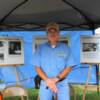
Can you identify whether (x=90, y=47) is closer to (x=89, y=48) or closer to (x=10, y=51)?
(x=89, y=48)

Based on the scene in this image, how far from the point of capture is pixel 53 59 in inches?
159

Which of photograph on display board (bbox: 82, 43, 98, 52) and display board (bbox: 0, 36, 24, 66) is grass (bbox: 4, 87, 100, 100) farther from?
photograph on display board (bbox: 82, 43, 98, 52)

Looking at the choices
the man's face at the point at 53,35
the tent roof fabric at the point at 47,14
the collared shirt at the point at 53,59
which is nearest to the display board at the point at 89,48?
the tent roof fabric at the point at 47,14

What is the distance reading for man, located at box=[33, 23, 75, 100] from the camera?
4.00 metres

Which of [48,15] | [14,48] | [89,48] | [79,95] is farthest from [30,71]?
[89,48]

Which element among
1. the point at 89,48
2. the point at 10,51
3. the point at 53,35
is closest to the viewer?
the point at 53,35

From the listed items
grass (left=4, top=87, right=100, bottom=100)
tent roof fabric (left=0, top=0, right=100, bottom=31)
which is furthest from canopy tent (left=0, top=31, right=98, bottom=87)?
tent roof fabric (left=0, top=0, right=100, bottom=31)

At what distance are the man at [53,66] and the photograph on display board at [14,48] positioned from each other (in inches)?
90.7

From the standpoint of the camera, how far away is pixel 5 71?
8461 millimetres

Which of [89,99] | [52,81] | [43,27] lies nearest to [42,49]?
[52,81]

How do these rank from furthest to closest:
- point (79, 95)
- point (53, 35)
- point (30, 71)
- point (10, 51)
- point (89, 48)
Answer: point (30, 71) < point (79, 95) < point (10, 51) < point (89, 48) < point (53, 35)

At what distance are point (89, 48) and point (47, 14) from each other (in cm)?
97

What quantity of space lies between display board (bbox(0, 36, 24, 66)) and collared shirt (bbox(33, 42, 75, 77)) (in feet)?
7.38

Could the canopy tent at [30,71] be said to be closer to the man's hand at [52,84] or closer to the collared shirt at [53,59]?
the collared shirt at [53,59]
